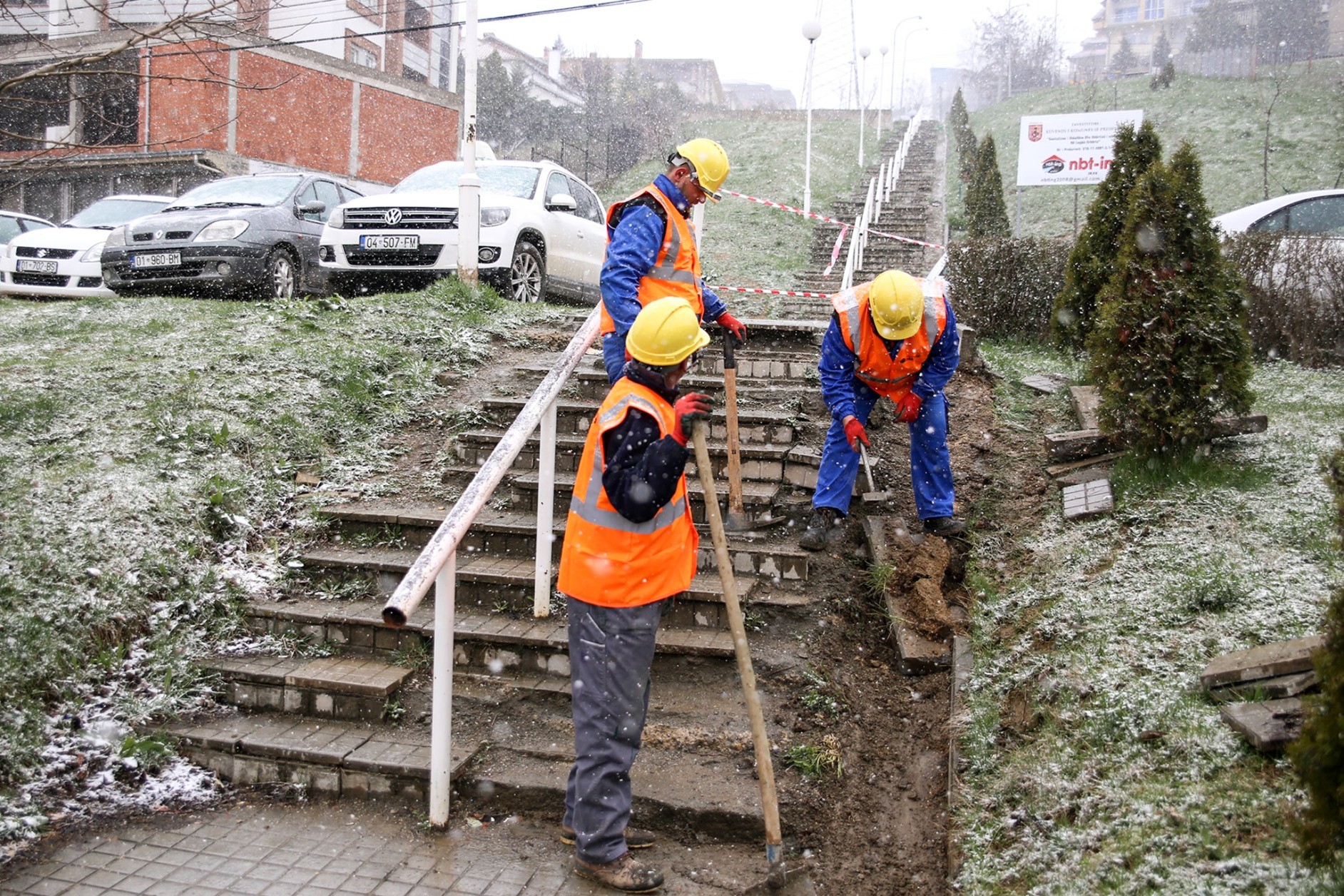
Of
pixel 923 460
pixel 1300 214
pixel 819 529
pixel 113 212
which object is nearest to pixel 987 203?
pixel 1300 214

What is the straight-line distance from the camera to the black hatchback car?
9664mm

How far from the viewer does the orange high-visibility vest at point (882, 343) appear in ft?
18.0

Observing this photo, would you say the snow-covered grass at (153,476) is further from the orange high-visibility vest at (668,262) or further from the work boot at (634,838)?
the orange high-visibility vest at (668,262)

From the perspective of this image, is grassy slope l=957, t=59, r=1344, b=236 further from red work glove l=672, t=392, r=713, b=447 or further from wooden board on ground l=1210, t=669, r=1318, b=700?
red work glove l=672, t=392, r=713, b=447

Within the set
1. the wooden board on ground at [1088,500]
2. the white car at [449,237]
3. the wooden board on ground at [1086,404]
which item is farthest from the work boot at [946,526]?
the white car at [449,237]

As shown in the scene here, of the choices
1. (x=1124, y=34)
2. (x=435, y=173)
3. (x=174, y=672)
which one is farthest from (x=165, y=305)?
(x=1124, y=34)

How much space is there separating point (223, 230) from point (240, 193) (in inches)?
44.0

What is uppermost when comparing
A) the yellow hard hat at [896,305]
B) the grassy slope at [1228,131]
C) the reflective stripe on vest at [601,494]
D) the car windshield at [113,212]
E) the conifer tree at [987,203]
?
the grassy slope at [1228,131]

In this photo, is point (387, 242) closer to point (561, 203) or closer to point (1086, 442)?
point (561, 203)

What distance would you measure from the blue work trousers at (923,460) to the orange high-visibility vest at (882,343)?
167 millimetres

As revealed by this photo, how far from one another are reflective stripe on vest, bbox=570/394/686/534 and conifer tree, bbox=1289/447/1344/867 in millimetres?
1924

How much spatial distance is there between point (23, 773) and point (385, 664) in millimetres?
1424

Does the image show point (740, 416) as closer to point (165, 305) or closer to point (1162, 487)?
point (1162, 487)

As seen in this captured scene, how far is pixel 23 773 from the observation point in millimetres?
3752
